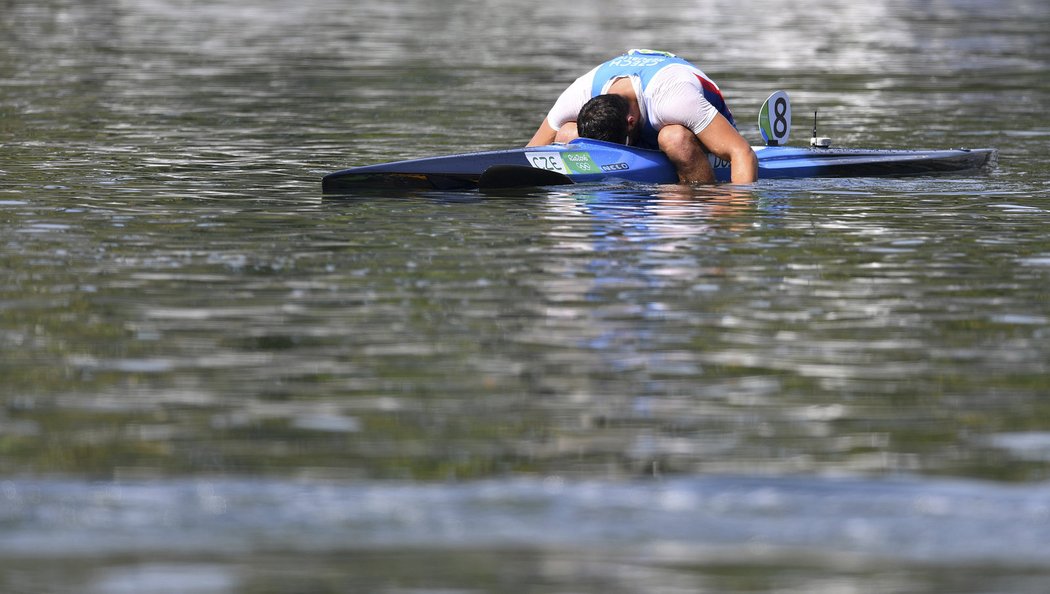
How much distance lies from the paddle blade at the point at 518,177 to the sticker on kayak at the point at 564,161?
4 cm

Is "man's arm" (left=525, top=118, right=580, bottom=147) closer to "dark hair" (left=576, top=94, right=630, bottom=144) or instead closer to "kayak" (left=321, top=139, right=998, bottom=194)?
"dark hair" (left=576, top=94, right=630, bottom=144)

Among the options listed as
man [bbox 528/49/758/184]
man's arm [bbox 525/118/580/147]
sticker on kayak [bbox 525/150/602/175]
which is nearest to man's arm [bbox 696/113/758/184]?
man [bbox 528/49/758/184]

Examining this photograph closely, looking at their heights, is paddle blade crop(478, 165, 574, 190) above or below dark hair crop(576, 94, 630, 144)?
below

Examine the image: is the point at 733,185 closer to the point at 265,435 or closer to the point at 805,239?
the point at 805,239

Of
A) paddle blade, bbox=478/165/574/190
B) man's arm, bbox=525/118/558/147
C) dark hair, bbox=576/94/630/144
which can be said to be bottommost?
paddle blade, bbox=478/165/574/190

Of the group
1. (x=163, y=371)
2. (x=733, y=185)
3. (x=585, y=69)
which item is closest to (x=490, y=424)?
(x=163, y=371)

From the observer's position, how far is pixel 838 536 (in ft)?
16.0

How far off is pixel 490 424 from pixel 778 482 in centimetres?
109

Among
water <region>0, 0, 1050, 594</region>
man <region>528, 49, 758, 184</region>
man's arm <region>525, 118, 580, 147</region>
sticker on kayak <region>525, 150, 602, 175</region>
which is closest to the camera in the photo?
water <region>0, 0, 1050, 594</region>

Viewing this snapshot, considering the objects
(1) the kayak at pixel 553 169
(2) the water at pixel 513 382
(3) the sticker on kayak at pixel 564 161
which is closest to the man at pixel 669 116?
(1) the kayak at pixel 553 169

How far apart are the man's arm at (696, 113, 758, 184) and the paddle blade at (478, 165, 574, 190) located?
3.41 feet

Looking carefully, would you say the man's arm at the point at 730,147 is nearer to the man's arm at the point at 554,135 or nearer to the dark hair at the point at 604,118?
the dark hair at the point at 604,118

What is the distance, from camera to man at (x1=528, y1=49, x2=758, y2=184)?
41.7 ft

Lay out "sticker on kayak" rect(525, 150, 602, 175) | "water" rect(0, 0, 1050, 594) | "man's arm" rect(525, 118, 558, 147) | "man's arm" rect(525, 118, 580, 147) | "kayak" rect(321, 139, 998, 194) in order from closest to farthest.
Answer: "water" rect(0, 0, 1050, 594) → "kayak" rect(321, 139, 998, 194) → "sticker on kayak" rect(525, 150, 602, 175) → "man's arm" rect(525, 118, 580, 147) → "man's arm" rect(525, 118, 558, 147)
